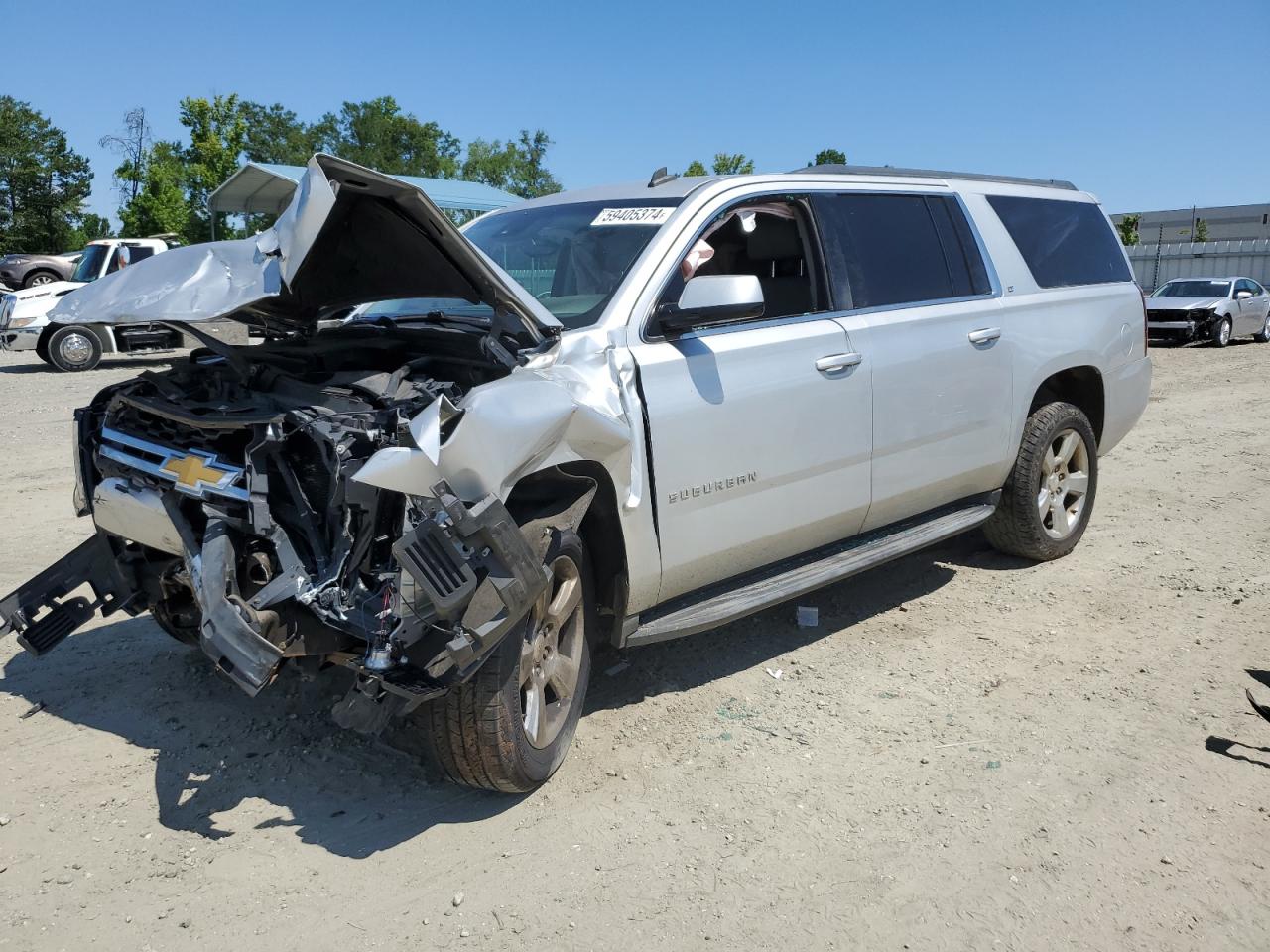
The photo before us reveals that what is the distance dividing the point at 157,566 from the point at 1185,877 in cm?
370

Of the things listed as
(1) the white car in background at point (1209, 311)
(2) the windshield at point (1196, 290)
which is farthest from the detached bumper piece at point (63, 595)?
(2) the windshield at point (1196, 290)

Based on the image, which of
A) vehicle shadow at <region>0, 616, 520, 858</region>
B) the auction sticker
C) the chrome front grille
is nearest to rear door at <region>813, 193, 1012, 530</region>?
the auction sticker

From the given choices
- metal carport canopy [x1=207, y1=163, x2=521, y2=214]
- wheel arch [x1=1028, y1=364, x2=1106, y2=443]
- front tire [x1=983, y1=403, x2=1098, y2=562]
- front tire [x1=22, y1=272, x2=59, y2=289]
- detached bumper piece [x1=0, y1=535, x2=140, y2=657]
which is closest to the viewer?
detached bumper piece [x1=0, y1=535, x2=140, y2=657]

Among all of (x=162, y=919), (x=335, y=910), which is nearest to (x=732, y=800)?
(x=335, y=910)

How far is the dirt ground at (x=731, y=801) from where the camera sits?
2895 mm

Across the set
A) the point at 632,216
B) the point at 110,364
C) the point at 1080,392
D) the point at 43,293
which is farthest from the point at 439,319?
the point at 110,364

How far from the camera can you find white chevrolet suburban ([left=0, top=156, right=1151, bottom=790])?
3.01 metres

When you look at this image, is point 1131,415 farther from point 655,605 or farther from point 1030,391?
point 655,605

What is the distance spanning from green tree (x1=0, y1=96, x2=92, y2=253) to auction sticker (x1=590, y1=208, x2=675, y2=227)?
5119 centimetres

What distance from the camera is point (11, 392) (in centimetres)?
1405

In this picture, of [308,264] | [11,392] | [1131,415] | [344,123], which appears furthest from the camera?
[344,123]

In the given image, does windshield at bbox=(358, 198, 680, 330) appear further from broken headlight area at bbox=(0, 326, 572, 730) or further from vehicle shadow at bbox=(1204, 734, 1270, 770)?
vehicle shadow at bbox=(1204, 734, 1270, 770)

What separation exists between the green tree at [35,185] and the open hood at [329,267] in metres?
51.1

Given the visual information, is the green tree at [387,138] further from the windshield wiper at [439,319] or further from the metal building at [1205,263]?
the windshield wiper at [439,319]
